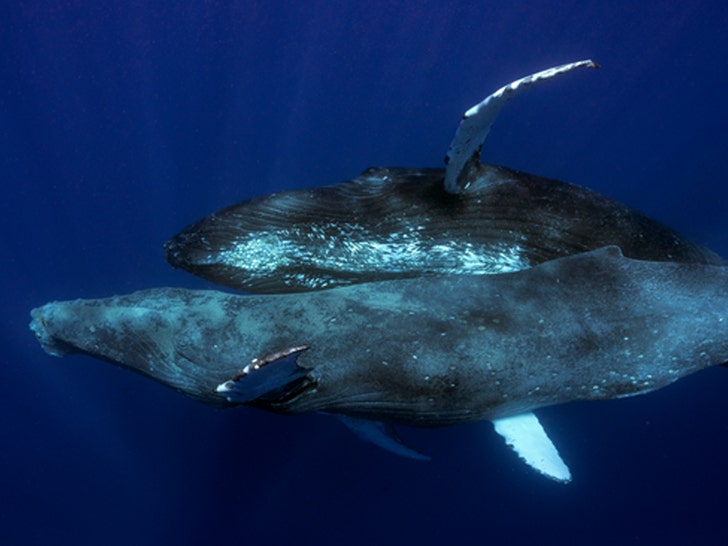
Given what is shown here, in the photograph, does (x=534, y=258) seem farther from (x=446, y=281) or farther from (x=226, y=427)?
(x=226, y=427)

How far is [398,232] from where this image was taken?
4352 millimetres

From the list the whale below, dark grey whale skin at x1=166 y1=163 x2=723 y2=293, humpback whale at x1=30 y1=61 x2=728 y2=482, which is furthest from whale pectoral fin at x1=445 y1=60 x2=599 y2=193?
the whale below

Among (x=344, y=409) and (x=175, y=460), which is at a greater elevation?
(x=344, y=409)

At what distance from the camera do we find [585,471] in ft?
33.8

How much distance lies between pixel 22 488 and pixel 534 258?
12.3 metres

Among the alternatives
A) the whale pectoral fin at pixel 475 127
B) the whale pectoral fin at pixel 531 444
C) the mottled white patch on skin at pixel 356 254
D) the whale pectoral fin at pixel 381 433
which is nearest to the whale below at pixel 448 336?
the mottled white patch on skin at pixel 356 254

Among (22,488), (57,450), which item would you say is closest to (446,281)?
(57,450)

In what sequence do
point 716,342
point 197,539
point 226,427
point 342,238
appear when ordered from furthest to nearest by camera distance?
point 197,539 < point 226,427 < point 342,238 < point 716,342

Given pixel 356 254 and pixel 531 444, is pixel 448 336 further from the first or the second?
pixel 531 444

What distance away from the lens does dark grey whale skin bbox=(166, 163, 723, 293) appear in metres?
4.26

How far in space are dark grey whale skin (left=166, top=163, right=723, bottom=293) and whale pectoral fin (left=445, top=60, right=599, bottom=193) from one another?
0.55 ft

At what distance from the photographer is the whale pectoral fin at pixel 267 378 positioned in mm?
2938

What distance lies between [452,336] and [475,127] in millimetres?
1611

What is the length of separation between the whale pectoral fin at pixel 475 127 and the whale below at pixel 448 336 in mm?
853
